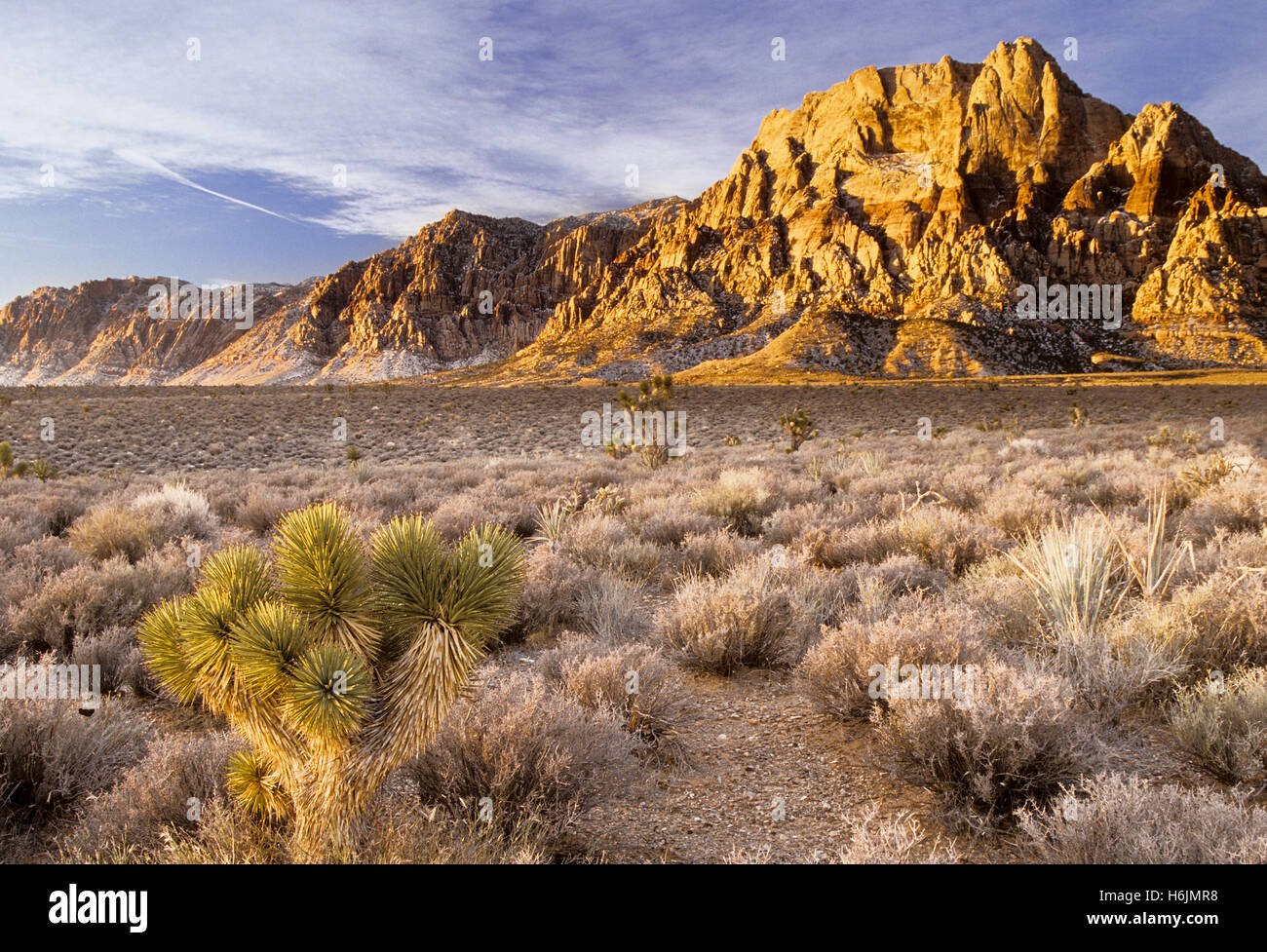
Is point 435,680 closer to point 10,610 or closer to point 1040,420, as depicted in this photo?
point 10,610

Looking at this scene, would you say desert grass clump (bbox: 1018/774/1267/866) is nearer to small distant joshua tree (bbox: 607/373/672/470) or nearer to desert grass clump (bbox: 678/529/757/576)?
desert grass clump (bbox: 678/529/757/576)

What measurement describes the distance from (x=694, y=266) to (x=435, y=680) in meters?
135

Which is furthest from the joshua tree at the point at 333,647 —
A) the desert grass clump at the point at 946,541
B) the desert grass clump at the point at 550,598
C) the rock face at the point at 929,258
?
the rock face at the point at 929,258

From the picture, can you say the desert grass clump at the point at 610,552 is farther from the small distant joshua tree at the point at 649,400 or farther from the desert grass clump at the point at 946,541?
the small distant joshua tree at the point at 649,400

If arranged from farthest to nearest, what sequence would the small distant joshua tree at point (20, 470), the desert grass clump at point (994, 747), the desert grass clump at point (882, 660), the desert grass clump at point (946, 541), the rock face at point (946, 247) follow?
the rock face at point (946, 247) → the small distant joshua tree at point (20, 470) → the desert grass clump at point (946, 541) → the desert grass clump at point (882, 660) → the desert grass clump at point (994, 747)

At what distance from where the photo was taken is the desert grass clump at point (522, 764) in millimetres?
2582

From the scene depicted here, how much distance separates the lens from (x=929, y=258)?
4126 inches

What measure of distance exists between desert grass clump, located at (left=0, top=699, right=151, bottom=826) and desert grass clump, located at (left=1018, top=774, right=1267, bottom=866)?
3.78 m

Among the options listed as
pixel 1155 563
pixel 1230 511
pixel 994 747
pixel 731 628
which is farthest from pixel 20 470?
pixel 1230 511

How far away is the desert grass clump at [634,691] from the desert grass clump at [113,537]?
5.49 meters
